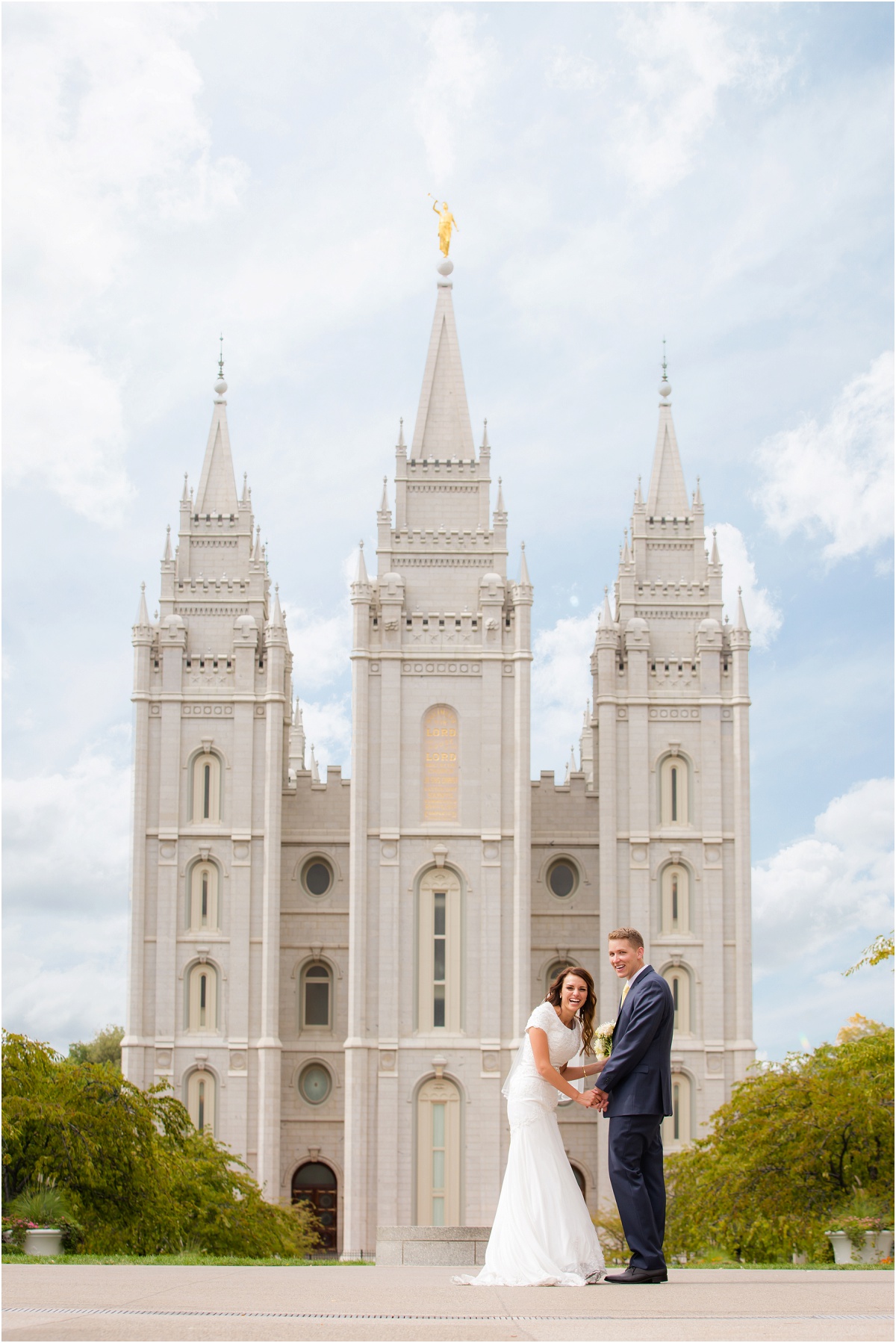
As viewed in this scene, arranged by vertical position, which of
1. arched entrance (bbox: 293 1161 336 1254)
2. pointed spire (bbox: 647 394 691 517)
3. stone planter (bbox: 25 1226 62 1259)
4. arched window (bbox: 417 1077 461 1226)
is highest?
pointed spire (bbox: 647 394 691 517)

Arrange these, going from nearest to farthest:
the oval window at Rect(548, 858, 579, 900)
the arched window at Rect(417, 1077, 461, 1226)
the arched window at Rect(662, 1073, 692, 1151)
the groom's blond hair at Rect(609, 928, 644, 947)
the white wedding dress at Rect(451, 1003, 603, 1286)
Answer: the groom's blond hair at Rect(609, 928, 644, 947)
the white wedding dress at Rect(451, 1003, 603, 1286)
the arched window at Rect(417, 1077, 461, 1226)
the arched window at Rect(662, 1073, 692, 1151)
the oval window at Rect(548, 858, 579, 900)

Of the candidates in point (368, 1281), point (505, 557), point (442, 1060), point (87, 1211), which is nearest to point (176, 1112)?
point (87, 1211)

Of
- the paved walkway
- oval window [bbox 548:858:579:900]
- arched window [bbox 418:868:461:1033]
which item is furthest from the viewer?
oval window [bbox 548:858:579:900]

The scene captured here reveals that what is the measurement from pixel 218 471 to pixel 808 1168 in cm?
3073

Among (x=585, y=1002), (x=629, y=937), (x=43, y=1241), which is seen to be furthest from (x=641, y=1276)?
(x=43, y=1241)

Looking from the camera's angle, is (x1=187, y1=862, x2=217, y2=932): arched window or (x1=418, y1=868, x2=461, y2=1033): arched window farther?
(x1=187, y1=862, x2=217, y2=932): arched window

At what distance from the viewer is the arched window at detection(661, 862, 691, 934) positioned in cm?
4600

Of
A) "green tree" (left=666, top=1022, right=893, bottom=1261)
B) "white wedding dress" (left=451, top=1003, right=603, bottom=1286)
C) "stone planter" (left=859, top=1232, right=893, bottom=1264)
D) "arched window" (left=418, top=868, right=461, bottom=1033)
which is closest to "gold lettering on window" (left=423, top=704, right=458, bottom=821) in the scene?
"arched window" (left=418, top=868, right=461, bottom=1033)

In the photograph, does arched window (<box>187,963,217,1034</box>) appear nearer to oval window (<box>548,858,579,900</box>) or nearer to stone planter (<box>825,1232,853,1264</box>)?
oval window (<box>548,858,579,900</box>)

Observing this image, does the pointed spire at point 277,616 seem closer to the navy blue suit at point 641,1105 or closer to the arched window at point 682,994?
the arched window at point 682,994

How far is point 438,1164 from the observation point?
4341cm

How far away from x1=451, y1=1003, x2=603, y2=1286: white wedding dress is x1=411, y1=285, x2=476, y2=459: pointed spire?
37740mm

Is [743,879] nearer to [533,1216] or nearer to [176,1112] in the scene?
[176,1112]

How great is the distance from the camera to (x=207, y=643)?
48.6 m
